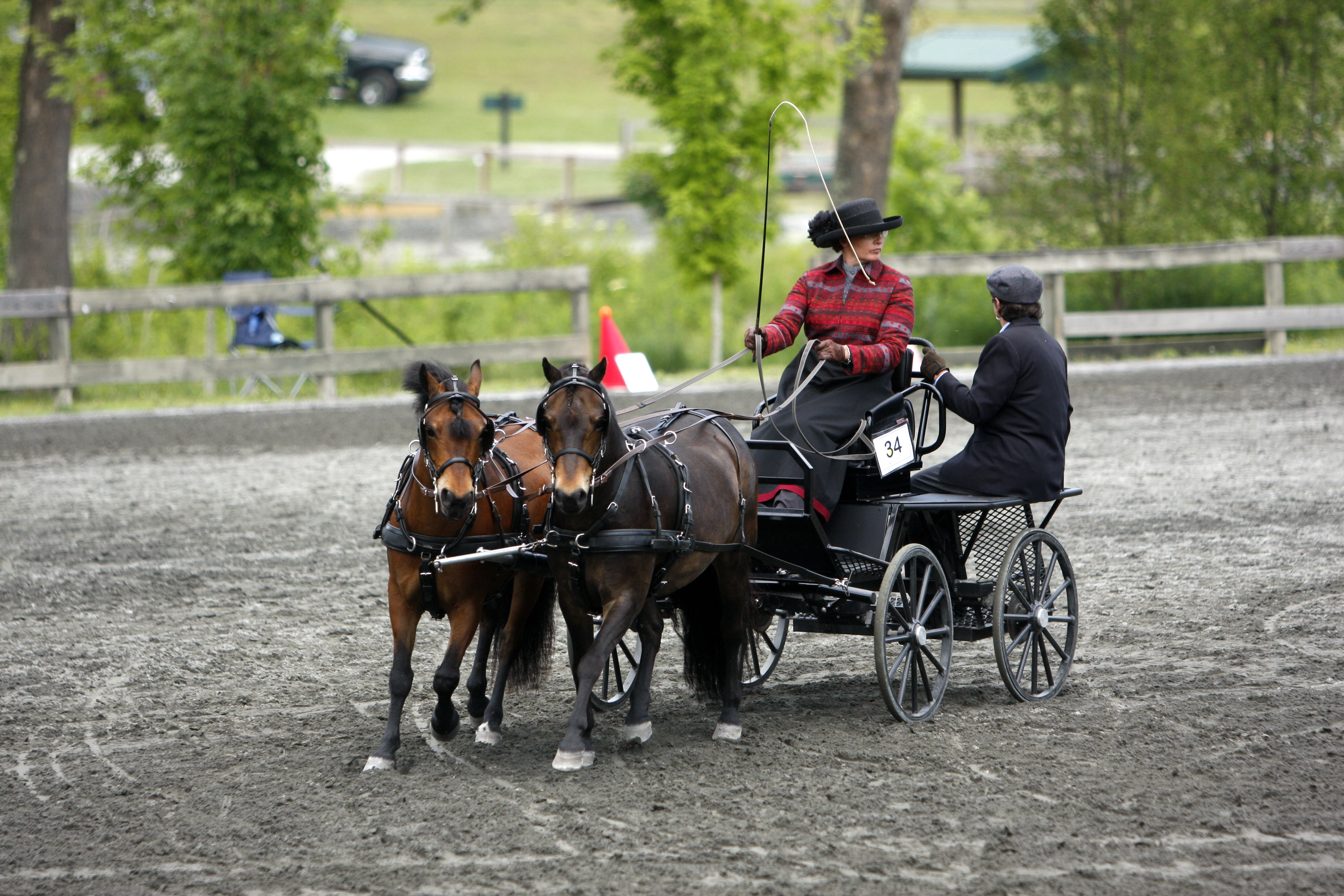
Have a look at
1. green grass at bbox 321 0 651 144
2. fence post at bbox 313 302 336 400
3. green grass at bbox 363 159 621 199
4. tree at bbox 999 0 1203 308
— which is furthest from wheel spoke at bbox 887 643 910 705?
green grass at bbox 321 0 651 144

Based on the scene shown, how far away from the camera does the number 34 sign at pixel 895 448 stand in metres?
5.54

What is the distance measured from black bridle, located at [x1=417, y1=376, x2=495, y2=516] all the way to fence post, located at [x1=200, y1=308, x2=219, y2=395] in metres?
10.4

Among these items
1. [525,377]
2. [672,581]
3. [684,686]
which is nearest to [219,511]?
[684,686]

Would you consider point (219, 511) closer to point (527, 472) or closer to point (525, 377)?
point (527, 472)

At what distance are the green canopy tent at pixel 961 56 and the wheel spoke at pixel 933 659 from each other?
2227 cm

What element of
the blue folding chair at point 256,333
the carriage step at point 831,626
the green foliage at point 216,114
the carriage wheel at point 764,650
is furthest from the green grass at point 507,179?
the carriage step at point 831,626

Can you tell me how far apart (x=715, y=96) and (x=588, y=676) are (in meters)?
11.0

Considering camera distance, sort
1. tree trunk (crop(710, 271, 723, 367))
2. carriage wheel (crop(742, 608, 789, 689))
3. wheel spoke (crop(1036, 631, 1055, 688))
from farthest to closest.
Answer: tree trunk (crop(710, 271, 723, 367)) < wheel spoke (crop(1036, 631, 1055, 688)) < carriage wheel (crop(742, 608, 789, 689))

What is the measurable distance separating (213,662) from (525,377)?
995 cm

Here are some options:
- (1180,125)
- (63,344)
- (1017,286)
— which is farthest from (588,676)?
(1180,125)

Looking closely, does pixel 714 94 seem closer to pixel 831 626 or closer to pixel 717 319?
pixel 717 319

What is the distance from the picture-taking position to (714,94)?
14766 millimetres

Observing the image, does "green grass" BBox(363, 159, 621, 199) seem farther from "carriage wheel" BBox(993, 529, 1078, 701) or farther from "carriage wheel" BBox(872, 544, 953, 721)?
"carriage wheel" BBox(872, 544, 953, 721)

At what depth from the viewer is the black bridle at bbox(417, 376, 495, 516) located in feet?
15.2
